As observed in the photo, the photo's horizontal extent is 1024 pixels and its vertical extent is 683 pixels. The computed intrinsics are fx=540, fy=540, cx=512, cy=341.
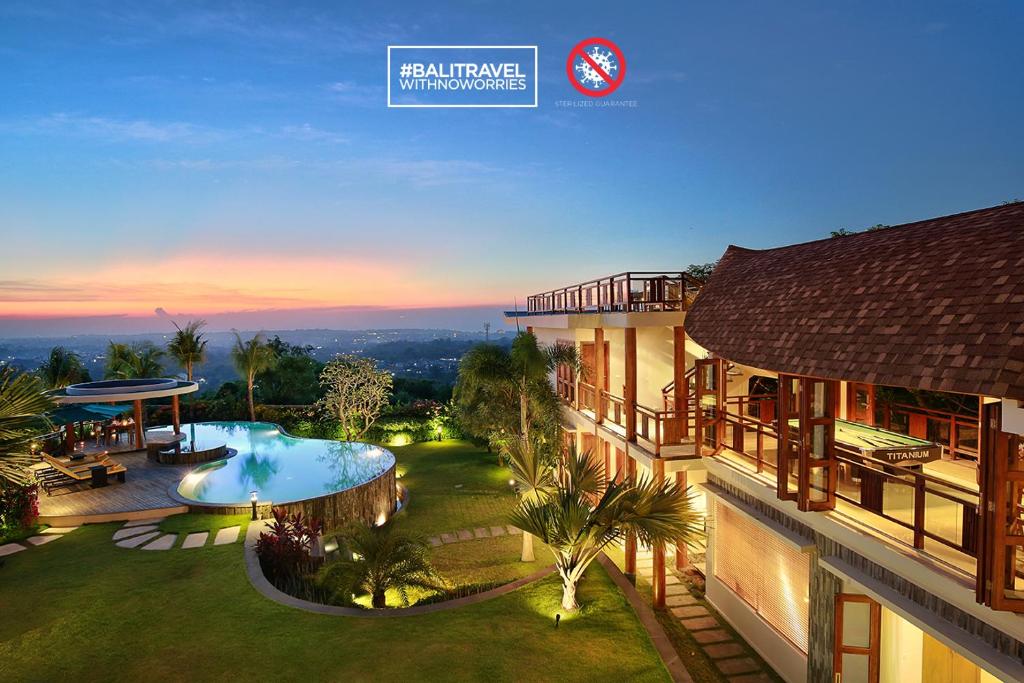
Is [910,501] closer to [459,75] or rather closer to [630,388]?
[630,388]

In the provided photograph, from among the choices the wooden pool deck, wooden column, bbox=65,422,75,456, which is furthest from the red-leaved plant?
wooden column, bbox=65,422,75,456

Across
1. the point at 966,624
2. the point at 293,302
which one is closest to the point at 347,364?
the point at 966,624

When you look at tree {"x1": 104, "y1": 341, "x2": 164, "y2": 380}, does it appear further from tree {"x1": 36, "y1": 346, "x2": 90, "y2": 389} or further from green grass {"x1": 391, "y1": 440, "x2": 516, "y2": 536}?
green grass {"x1": 391, "y1": 440, "x2": 516, "y2": 536}

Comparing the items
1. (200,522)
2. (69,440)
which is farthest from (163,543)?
(69,440)

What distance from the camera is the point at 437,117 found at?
860 inches

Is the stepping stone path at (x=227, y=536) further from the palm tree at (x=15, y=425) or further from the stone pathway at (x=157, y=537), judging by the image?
the palm tree at (x=15, y=425)

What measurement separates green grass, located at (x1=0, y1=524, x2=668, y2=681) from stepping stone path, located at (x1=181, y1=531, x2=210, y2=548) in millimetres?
1196

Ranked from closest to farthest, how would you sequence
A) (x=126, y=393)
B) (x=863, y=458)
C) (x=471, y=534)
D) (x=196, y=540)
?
(x=863, y=458)
(x=196, y=540)
(x=471, y=534)
(x=126, y=393)

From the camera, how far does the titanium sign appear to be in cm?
1686

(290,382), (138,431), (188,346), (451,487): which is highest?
(188,346)

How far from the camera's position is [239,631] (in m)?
8.47

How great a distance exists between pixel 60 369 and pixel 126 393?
6.74m

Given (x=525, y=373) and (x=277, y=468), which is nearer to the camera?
(x=525, y=373)

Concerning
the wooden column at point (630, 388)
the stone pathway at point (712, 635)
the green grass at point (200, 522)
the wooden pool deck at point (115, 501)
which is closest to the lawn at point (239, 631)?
the stone pathway at point (712, 635)
